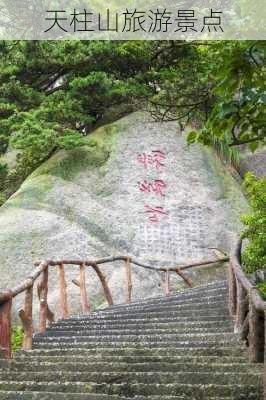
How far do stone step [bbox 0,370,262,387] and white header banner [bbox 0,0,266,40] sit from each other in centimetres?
565

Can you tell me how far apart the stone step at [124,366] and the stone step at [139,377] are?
0.08 m

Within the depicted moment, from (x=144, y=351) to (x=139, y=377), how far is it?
61 centimetres

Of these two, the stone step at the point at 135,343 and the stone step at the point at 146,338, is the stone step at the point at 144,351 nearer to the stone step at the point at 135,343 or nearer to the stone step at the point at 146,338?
the stone step at the point at 135,343

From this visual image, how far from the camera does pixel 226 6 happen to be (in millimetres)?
11594

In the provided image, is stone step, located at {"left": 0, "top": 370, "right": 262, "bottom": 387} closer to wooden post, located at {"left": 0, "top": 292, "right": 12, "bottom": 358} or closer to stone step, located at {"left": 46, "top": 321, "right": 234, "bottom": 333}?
wooden post, located at {"left": 0, "top": 292, "right": 12, "bottom": 358}

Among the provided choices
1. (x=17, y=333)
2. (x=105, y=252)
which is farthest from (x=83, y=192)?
(x=17, y=333)

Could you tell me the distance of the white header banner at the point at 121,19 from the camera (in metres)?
9.55

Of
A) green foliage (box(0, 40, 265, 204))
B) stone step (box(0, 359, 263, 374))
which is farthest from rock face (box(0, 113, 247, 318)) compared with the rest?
stone step (box(0, 359, 263, 374))

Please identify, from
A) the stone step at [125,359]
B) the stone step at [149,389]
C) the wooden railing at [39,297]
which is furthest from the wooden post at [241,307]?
the wooden railing at [39,297]

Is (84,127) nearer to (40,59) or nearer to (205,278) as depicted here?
(40,59)

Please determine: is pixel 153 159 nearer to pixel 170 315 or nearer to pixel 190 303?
pixel 190 303

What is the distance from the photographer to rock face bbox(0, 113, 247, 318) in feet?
35.2

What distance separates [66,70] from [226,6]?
12.7 ft

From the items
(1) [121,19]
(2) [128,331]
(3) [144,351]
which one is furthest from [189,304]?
(1) [121,19]
